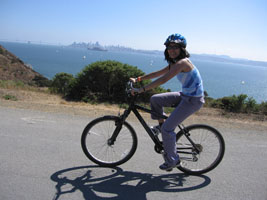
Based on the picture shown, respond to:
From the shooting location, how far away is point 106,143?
14.0 ft

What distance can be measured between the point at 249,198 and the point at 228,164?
1081 mm

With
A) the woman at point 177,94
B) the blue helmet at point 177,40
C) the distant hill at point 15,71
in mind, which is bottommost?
the distant hill at point 15,71

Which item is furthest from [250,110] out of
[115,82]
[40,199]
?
[40,199]

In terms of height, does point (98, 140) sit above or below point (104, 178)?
above

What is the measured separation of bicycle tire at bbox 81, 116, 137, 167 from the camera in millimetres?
3924

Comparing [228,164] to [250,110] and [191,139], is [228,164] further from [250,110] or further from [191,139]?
[250,110]

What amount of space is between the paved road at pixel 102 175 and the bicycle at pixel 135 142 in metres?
0.17

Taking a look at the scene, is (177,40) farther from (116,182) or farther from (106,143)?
(116,182)

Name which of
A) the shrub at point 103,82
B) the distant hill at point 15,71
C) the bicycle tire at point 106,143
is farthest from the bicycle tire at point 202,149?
the distant hill at point 15,71

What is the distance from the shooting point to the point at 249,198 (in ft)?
11.2

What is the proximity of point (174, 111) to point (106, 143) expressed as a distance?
4.62ft

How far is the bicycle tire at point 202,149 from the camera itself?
3965 millimetres

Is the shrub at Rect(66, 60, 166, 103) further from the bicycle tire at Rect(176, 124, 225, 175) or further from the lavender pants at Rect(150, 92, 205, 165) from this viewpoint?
the lavender pants at Rect(150, 92, 205, 165)

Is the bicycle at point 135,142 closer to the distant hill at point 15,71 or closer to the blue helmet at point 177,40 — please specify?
the blue helmet at point 177,40
